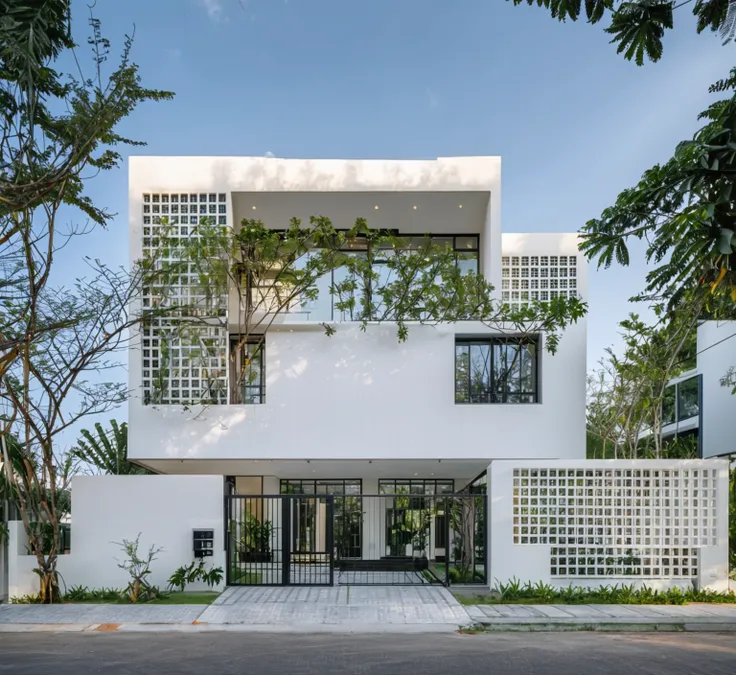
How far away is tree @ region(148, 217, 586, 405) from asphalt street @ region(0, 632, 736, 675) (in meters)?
7.51

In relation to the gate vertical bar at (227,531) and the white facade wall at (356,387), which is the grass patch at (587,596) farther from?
the gate vertical bar at (227,531)

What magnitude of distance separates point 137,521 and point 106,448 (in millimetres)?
5414

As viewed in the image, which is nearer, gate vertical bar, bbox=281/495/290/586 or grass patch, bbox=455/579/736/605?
grass patch, bbox=455/579/736/605

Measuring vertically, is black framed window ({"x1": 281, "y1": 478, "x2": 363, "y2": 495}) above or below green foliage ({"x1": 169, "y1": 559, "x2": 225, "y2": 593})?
above

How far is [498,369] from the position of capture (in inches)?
697

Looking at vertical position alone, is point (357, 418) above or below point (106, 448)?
above

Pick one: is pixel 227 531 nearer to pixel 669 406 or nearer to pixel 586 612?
pixel 586 612

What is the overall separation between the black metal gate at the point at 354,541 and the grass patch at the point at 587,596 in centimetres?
114

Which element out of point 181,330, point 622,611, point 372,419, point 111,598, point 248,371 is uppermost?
point 181,330

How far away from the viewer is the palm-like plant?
63.4 feet

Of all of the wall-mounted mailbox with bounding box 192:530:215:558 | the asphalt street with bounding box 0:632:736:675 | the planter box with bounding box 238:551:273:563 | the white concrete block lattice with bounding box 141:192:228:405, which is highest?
the white concrete block lattice with bounding box 141:192:228:405

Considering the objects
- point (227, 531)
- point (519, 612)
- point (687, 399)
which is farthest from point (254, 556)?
point (687, 399)

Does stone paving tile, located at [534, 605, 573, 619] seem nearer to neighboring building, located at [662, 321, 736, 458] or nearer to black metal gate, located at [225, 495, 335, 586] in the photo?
black metal gate, located at [225, 495, 335, 586]

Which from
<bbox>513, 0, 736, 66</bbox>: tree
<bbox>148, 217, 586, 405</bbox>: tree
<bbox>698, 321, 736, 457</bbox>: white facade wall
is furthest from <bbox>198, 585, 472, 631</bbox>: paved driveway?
<bbox>698, 321, 736, 457</bbox>: white facade wall
